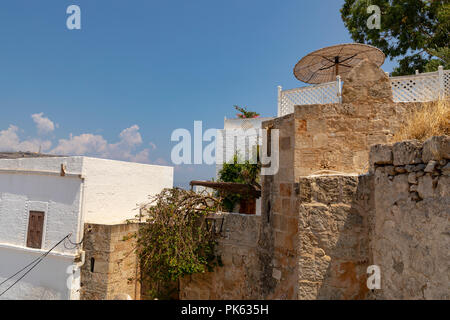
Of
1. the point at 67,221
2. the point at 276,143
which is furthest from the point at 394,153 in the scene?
the point at 67,221

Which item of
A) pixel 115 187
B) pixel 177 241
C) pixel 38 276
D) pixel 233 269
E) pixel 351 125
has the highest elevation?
pixel 351 125

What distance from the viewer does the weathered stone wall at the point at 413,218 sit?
1.67 m

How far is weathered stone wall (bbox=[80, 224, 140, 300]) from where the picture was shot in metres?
7.00

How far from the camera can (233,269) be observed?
570 centimetres

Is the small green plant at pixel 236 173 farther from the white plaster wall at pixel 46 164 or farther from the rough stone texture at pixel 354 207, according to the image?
the rough stone texture at pixel 354 207

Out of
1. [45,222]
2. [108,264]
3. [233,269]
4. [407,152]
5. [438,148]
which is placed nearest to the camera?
[438,148]

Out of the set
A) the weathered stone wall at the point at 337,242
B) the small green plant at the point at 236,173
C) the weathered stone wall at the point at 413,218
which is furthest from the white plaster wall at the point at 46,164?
the weathered stone wall at the point at 413,218

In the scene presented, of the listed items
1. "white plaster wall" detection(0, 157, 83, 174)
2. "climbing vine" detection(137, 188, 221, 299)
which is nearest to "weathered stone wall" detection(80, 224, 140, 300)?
"climbing vine" detection(137, 188, 221, 299)

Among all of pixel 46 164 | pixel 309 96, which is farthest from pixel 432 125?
pixel 46 164

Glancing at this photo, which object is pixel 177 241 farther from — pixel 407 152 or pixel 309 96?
pixel 407 152

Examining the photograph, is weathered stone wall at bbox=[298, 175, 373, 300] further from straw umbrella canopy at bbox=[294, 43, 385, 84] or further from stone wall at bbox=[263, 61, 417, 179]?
straw umbrella canopy at bbox=[294, 43, 385, 84]

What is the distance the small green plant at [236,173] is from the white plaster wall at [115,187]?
9.78 ft

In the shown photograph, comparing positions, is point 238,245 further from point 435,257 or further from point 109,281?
point 435,257

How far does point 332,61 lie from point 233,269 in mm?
5031
